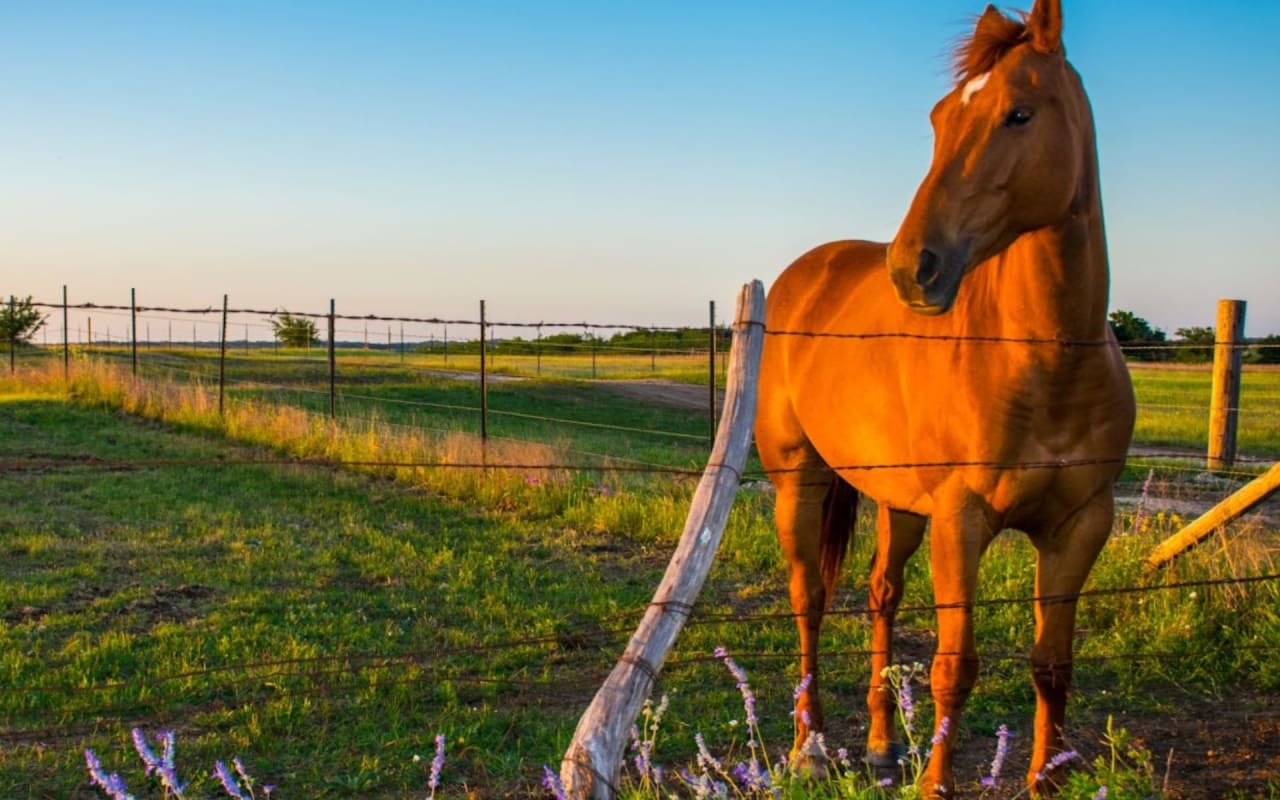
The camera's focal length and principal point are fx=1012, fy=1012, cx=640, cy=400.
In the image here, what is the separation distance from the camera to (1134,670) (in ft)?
15.7

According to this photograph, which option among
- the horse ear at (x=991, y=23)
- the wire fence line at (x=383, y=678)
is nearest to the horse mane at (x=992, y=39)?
the horse ear at (x=991, y=23)

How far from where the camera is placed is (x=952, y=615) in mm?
3039

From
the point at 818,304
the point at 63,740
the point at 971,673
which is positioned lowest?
the point at 63,740

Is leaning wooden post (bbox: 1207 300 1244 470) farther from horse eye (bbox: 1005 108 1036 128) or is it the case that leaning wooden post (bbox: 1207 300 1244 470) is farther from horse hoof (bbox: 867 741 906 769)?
horse eye (bbox: 1005 108 1036 128)

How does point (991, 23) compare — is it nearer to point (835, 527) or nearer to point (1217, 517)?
point (835, 527)

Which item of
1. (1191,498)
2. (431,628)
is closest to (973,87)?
(431,628)

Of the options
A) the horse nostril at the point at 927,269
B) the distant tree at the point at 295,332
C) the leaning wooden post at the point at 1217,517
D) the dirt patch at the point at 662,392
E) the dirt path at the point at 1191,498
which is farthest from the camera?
the distant tree at the point at 295,332

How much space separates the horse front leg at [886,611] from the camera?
3.83m

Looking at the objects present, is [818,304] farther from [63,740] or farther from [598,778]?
[63,740]

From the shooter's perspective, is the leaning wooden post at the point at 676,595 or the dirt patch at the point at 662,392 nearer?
the leaning wooden post at the point at 676,595

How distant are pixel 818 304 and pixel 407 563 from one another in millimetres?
3770

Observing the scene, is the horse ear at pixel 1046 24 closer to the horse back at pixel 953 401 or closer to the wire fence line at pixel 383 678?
the horse back at pixel 953 401

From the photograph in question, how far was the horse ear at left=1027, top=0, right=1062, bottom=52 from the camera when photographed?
2.79m

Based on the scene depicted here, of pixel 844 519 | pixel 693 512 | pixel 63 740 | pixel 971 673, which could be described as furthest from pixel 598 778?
pixel 63 740
